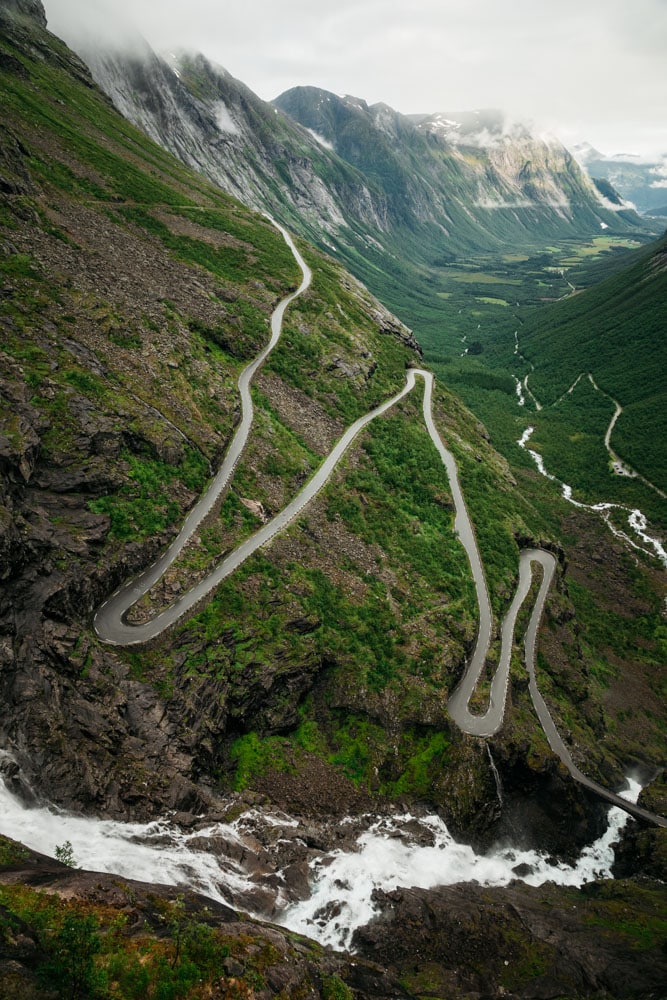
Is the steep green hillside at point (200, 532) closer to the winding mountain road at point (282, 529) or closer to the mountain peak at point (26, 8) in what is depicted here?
the winding mountain road at point (282, 529)

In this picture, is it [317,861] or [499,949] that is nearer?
[499,949]

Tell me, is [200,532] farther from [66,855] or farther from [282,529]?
[66,855]

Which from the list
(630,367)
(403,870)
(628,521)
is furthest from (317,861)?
(630,367)

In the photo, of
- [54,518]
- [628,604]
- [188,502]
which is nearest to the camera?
[54,518]

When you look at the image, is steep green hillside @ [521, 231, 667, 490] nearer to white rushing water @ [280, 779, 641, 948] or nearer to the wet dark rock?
white rushing water @ [280, 779, 641, 948]

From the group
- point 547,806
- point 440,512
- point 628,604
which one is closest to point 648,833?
point 547,806

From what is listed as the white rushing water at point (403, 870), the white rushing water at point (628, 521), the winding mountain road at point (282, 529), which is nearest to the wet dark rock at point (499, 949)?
the white rushing water at point (403, 870)

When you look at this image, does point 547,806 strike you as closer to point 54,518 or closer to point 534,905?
point 534,905

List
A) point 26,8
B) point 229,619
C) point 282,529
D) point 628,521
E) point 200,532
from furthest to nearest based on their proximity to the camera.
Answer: point 26,8
point 628,521
point 282,529
point 200,532
point 229,619
